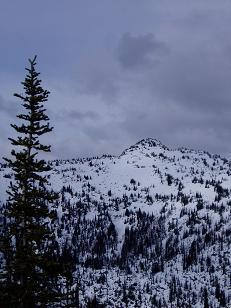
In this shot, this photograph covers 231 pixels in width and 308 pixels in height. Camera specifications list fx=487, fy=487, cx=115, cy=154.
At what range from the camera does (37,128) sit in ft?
111

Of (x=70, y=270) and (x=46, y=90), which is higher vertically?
(x=46, y=90)

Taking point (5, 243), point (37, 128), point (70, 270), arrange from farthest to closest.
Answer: point (37, 128) → point (70, 270) → point (5, 243)

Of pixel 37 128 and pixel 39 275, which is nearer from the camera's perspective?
pixel 39 275

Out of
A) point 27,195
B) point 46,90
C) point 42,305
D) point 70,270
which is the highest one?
point 46,90

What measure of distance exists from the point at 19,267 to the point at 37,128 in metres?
9.47

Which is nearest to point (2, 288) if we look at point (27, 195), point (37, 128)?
point (27, 195)

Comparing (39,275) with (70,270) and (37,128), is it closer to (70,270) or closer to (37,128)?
(70,270)

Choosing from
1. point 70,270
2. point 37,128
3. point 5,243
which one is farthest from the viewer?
point 37,128

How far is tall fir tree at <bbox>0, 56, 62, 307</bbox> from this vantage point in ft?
99.9

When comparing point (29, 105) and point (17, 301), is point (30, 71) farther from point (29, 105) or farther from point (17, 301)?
point (17, 301)

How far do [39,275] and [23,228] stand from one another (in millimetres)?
3185

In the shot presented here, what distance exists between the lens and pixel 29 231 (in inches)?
1284

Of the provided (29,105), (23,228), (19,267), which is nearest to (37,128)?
(29,105)

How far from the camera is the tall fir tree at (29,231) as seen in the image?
99.9ft
